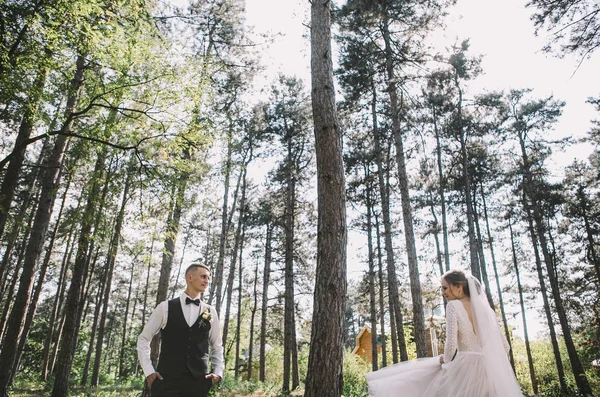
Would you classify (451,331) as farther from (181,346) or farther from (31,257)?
(31,257)

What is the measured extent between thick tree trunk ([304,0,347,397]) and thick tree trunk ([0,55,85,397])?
5.03 metres

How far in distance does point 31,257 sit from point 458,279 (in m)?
9.24

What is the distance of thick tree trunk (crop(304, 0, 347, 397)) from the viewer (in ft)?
12.5

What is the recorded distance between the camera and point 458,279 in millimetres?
4152

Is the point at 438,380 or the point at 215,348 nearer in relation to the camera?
the point at 215,348

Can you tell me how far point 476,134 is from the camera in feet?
58.8

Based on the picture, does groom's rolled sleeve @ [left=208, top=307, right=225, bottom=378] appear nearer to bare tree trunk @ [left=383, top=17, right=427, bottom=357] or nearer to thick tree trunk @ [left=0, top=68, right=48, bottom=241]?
thick tree trunk @ [left=0, top=68, right=48, bottom=241]

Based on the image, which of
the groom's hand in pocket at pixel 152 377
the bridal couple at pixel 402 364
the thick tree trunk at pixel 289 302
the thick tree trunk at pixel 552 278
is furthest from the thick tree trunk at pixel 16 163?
the thick tree trunk at pixel 552 278

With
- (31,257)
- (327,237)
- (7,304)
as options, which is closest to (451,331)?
(327,237)

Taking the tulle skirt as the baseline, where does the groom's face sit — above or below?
above

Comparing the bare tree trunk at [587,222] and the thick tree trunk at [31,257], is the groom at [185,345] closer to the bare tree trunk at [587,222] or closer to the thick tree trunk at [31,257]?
the thick tree trunk at [31,257]

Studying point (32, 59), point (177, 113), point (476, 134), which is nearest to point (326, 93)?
point (177, 113)

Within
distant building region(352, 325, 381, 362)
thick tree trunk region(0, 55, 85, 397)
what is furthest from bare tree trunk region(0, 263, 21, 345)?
distant building region(352, 325, 381, 362)

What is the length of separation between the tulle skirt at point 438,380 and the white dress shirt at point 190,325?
195cm
